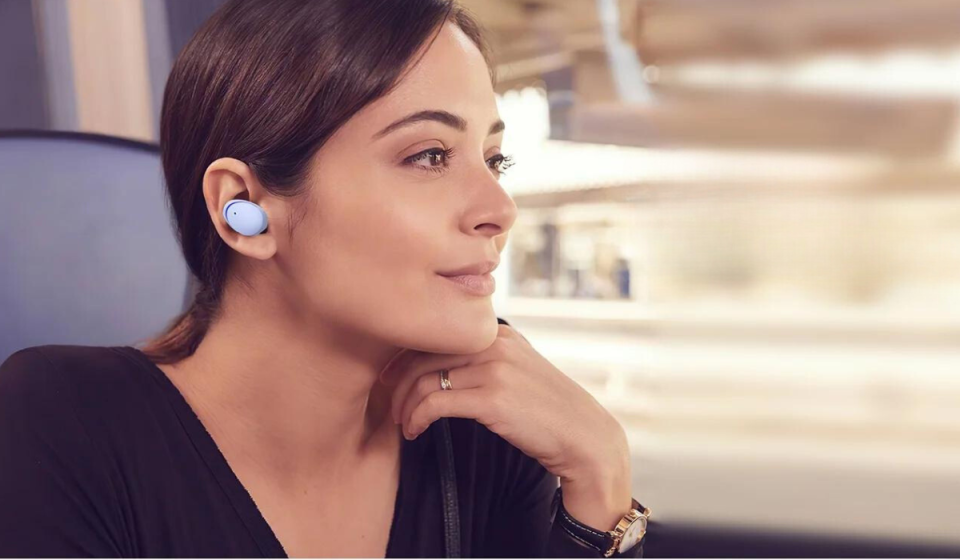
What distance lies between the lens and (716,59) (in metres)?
1.78

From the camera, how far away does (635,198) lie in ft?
5.70

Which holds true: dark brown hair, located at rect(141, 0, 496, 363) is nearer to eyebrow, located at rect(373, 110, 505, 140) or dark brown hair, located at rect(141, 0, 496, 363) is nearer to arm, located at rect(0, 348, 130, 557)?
eyebrow, located at rect(373, 110, 505, 140)

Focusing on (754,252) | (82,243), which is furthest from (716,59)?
(82,243)

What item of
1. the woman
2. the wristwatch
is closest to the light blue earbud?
the woman

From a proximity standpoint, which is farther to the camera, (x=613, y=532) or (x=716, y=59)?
(x=716, y=59)

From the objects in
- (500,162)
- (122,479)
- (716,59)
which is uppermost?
(716,59)

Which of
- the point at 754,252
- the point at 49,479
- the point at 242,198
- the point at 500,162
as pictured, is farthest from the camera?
the point at 754,252

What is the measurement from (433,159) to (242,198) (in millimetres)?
217

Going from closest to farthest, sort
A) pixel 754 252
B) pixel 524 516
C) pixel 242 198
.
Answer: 1. pixel 242 198
2. pixel 524 516
3. pixel 754 252

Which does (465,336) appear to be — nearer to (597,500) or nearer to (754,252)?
(597,500)

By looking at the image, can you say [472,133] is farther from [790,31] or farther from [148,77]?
[790,31]

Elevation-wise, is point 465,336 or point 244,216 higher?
point 244,216

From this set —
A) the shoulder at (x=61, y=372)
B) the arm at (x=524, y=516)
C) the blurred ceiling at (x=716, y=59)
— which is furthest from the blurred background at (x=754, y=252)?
the shoulder at (x=61, y=372)

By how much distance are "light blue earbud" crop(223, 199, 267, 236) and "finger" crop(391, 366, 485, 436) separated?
0.26 m
